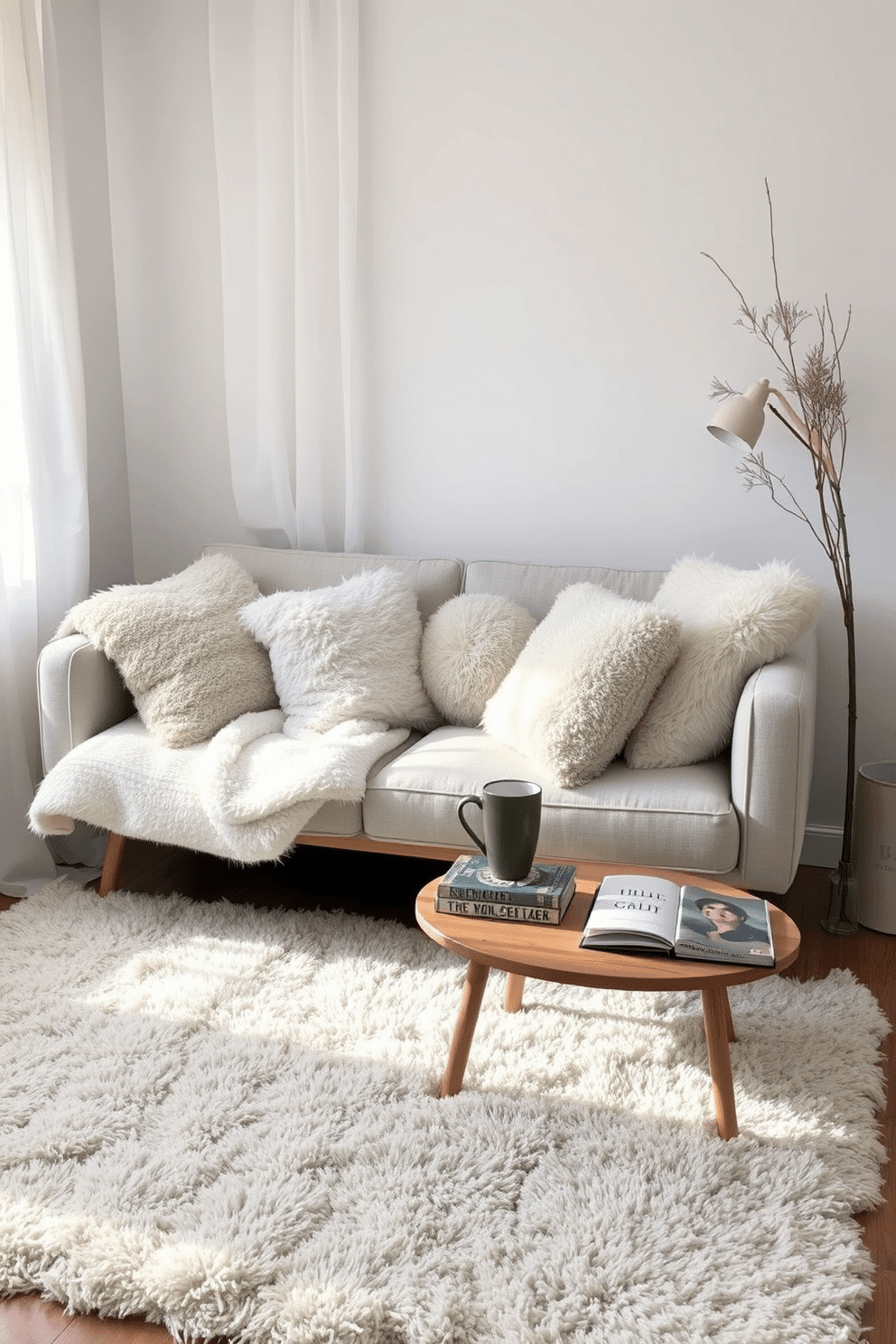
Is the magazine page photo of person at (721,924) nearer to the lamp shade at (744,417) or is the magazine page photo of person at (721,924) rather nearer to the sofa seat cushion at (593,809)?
the sofa seat cushion at (593,809)

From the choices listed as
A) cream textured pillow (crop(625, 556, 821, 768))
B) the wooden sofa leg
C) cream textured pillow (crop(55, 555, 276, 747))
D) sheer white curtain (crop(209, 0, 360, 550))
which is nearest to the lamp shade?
cream textured pillow (crop(625, 556, 821, 768))

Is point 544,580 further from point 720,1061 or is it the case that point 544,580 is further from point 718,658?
point 720,1061

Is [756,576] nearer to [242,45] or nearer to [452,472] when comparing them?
[452,472]

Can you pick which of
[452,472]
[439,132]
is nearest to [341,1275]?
[452,472]

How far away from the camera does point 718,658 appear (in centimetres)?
245

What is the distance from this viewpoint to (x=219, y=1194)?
1.70 metres

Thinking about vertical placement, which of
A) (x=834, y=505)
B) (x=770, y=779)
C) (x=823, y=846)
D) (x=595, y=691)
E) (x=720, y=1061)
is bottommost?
(x=823, y=846)

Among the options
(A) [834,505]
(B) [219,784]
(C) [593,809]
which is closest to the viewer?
(C) [593,809]

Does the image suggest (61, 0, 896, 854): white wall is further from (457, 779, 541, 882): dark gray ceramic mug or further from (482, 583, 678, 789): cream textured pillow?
(457, 779, 541, 882): dark gray ceramic mug

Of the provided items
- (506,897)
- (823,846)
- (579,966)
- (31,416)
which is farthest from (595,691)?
(31,416)

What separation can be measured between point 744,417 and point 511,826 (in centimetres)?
122

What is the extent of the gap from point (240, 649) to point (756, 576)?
131 centimetres

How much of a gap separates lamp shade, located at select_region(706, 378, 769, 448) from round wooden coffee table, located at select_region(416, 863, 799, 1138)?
1079 millimetres

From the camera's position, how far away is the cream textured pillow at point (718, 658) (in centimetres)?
244
